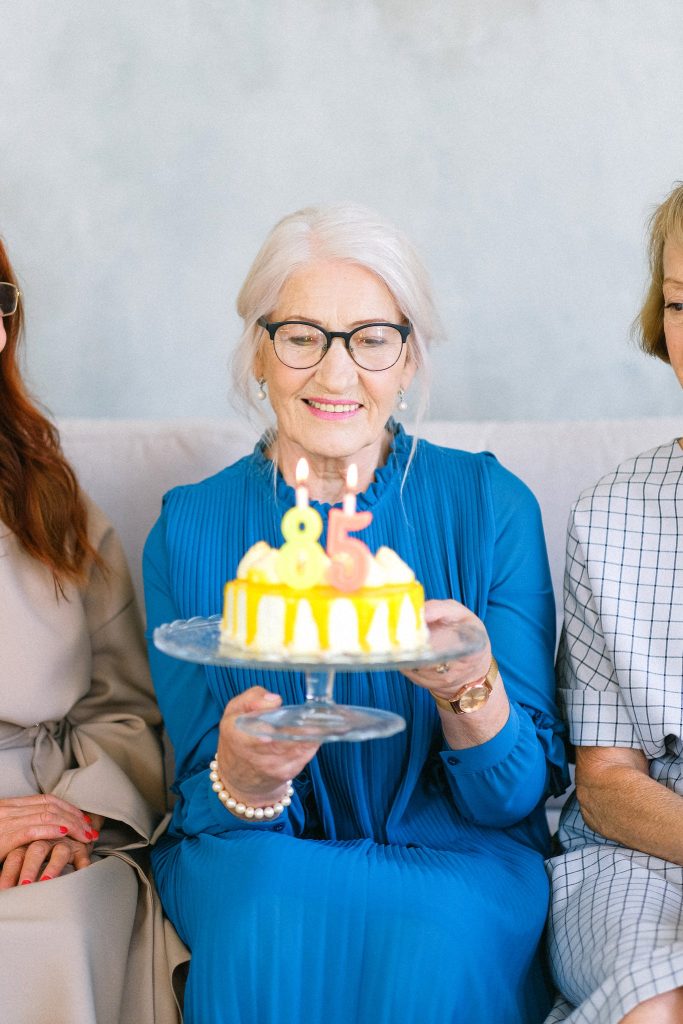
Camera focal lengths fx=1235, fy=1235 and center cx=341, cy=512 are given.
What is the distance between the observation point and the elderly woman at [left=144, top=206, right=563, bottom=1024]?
1.65 m

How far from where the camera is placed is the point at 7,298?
2.16 m

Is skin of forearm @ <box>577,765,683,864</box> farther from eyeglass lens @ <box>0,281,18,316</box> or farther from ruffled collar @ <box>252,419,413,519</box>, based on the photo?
eyeglass lens @ <box>0,281,18,316</box>

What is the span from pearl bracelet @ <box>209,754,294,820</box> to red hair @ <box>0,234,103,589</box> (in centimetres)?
57

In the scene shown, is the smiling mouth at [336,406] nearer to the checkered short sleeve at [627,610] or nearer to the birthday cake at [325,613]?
the checkered short sleeve at [627,610]

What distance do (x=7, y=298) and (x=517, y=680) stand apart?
1.09 metres

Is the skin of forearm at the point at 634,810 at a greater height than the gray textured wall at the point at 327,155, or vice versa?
the gray textured wall at the point at 327,155

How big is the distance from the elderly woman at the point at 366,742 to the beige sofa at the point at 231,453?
39cm

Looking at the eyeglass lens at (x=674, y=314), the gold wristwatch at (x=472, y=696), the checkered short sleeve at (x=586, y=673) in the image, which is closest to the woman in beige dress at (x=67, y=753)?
the gold wristwatch at (x=472, y=696)

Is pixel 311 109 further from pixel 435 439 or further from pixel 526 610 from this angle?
pixel 526 610

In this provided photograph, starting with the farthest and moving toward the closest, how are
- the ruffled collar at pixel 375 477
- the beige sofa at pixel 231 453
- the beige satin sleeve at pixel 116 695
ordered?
the beige sofa at pixel 231 453 < the beige satin sleeve at pixel 116 695 < the ruffled collar at pixel 375 477

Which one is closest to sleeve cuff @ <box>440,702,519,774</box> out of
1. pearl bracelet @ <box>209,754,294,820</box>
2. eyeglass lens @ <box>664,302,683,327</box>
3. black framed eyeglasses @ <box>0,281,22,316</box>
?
pearl bracelet @ <box>209,754,294,820</box>

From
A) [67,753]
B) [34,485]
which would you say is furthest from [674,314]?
[67,753]

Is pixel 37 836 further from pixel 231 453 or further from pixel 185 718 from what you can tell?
pixel 231 453

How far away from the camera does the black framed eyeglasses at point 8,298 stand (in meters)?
2.15
